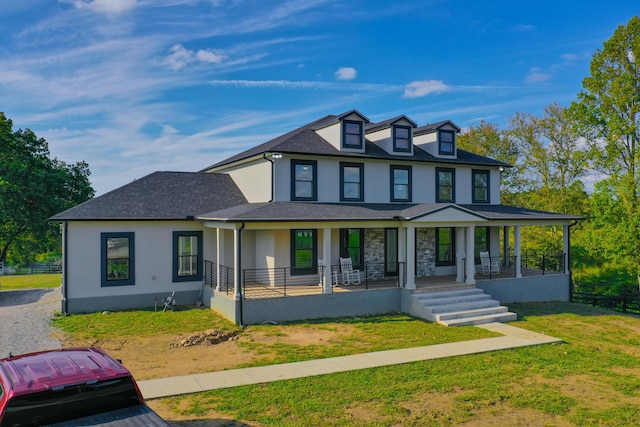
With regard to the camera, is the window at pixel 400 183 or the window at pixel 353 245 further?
the window at pixel 400 183

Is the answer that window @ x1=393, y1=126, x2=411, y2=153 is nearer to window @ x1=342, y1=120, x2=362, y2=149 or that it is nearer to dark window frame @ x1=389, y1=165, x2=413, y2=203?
dark window frame @ x1=389, y1=165, x2=413, y2=203

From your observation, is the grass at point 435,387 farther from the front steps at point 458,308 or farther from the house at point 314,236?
the house at point 314,236

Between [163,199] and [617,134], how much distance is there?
23.3 meters

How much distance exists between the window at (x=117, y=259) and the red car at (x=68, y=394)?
11.5 meters

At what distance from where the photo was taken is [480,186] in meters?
22.6

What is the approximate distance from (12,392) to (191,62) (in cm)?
1612

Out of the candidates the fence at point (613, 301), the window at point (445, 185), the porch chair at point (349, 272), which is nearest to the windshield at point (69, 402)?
the porch chair at point (349, 272)

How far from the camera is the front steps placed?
51.1 feet

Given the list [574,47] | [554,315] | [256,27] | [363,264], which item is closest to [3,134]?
[256,27]

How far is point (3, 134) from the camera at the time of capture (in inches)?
1049

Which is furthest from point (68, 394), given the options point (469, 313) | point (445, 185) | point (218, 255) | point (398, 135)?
point (445, 185)

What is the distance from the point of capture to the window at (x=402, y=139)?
2041cm

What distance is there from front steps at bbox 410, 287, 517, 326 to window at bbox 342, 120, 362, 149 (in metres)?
6.85

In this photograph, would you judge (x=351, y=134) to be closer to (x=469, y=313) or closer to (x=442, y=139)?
(x=442, y=139)
